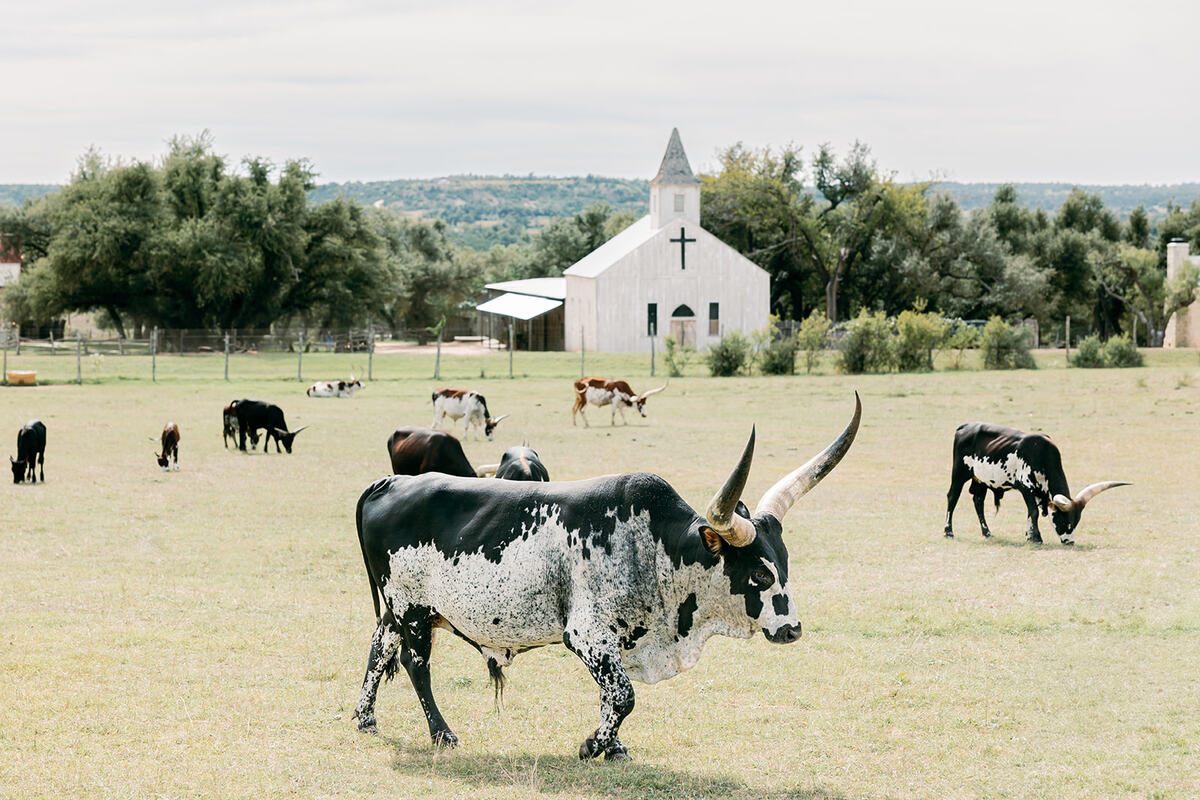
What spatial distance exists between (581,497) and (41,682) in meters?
4.40

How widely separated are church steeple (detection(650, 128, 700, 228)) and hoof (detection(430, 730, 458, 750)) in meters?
62.8

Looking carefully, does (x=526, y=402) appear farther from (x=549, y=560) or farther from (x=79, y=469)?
(x=549, y=560)

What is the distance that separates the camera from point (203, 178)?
225 feet

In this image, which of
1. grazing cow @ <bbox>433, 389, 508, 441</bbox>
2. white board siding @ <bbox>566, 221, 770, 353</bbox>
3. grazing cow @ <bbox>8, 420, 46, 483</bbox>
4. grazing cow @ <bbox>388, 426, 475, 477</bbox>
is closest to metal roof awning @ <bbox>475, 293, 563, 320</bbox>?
white board siding @ <bbox>566, 221, 770, 353</bbox>

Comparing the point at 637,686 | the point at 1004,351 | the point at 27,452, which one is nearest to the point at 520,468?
the point at 637,686

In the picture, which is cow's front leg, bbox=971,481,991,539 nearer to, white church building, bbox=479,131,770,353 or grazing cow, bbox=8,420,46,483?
grazing cow, bbox=8,420,46,483

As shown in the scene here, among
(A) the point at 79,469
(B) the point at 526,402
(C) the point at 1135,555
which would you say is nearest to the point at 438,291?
(B) the point at 526,402

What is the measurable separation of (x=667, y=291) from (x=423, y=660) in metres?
59.9

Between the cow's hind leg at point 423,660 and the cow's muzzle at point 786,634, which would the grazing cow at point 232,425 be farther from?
the cow's muzzle at point 786,634

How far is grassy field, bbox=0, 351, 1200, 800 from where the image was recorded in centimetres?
703

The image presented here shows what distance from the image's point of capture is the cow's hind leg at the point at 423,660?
738 centimetres

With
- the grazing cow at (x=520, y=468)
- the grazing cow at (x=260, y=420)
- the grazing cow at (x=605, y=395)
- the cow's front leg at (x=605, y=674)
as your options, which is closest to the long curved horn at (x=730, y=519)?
the cow's front leg at (x=605, y=674)

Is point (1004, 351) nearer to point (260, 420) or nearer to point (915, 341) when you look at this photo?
point (915, 341)

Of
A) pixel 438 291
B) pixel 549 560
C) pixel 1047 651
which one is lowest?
pixel 1047 651
